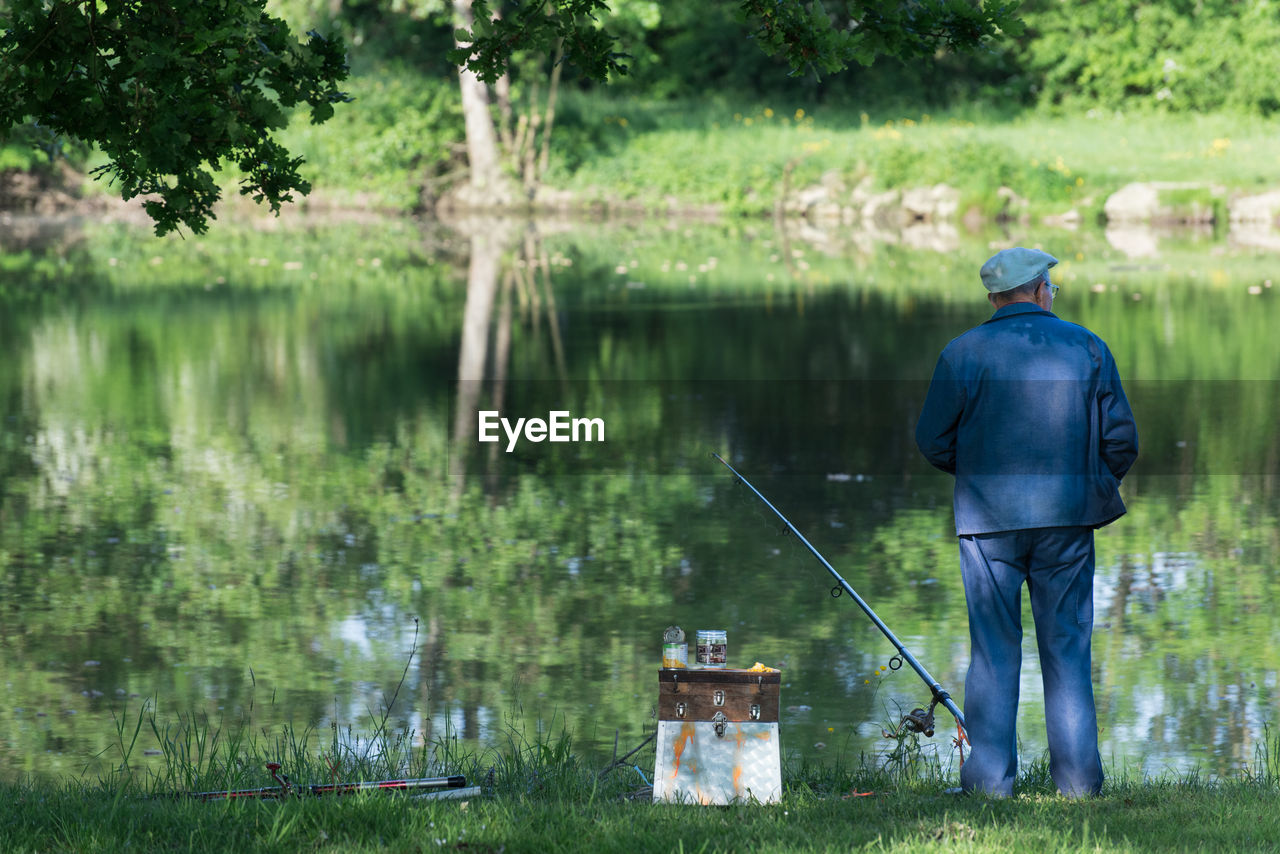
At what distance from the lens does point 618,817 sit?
14.7 feet

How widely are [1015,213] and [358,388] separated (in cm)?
2058

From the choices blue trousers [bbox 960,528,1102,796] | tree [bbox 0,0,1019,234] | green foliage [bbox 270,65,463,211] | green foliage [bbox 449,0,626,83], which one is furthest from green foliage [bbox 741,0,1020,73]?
green foliage [bbox 270,65,463,211]

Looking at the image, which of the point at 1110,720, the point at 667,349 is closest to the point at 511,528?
the point at 1110,720

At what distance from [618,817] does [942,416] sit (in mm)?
1423

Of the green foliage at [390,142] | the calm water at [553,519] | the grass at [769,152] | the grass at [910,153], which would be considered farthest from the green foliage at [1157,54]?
the calm water at [553,519]

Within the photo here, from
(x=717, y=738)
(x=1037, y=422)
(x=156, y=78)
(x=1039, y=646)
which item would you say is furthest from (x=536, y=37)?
(x=1039, y=646)

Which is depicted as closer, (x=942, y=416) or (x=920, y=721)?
(x=942, y=416)

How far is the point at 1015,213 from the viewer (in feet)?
106

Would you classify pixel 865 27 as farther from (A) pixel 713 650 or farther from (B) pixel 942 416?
(A) pixel 713 650

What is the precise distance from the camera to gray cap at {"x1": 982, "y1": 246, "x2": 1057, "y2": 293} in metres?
4.80

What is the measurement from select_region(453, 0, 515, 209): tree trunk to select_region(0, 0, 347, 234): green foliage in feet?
97.5

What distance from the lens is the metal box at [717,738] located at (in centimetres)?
464

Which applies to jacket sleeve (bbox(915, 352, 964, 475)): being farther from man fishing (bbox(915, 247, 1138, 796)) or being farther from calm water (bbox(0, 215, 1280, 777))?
calm water (bbox(0, 215, 1280, 777))

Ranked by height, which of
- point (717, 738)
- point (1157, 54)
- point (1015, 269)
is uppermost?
point (1157, 54)
